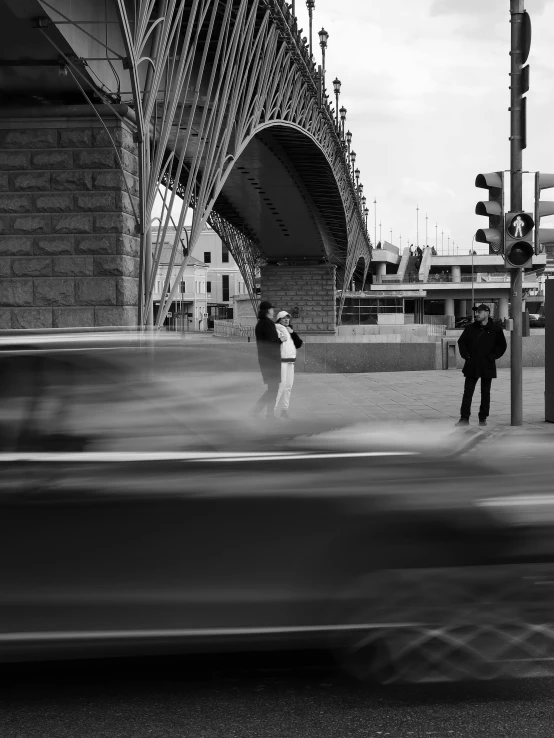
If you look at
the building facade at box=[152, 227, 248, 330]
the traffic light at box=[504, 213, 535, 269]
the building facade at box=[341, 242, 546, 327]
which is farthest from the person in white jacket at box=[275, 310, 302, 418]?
A: the building facade at box=[152, 227, 248, 330]

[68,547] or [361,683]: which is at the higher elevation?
[68,547]

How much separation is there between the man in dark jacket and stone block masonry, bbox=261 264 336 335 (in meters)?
48.8

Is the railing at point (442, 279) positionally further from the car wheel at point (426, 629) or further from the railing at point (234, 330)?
the car wheel at point (426, 629)

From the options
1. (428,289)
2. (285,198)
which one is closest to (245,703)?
(285,198)

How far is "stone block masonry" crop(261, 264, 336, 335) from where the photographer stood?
60531 mm

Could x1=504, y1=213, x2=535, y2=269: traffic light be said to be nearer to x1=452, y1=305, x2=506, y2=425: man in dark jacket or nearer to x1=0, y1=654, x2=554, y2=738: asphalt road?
x1=452, y1=305, x2=506, y2=425: man in dark jacket

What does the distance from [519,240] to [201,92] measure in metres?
11.0

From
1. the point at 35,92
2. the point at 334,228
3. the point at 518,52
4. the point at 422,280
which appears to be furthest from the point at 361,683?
the point at 422,280

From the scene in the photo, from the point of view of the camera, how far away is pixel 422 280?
113 m

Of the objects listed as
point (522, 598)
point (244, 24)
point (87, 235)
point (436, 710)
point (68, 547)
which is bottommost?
point (436, 710)

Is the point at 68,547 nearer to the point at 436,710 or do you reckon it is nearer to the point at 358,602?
the point at 358,602

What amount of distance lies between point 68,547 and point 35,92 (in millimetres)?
10249

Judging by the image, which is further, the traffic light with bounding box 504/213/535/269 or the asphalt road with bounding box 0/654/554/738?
the traffic light with bounding box 504/213/535/269

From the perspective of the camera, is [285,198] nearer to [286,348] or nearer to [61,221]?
[61,221]
